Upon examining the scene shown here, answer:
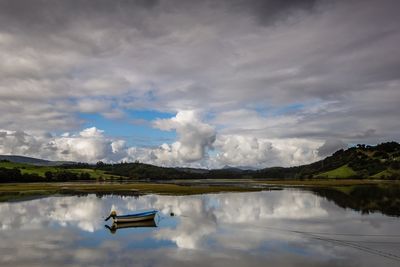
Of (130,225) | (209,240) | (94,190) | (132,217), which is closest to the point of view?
(209,240)

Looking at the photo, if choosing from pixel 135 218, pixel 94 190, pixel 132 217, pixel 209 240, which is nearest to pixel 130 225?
pixel 132 217

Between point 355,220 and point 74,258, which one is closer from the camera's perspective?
point 74,258

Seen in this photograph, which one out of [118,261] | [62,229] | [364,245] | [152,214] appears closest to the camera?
[118,261]

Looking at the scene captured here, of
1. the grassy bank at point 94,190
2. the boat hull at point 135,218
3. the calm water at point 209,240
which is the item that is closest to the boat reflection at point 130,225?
the boat hull at point 135,218

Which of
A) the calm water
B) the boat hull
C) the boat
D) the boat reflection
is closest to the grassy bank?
the calm water

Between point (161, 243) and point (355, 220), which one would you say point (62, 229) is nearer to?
point (161, 243)

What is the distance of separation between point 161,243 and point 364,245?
18.6 meters

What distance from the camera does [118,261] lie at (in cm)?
3075

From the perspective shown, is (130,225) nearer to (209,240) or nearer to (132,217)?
(132,217)

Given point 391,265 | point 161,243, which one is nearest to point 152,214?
point 161,243

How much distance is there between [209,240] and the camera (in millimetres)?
38750

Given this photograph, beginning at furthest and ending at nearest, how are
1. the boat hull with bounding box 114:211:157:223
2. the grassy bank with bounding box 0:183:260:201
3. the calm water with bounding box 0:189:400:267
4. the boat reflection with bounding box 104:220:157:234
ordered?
the grassy bank with bounding box 0:183:260:201, the boat hull with bounding box 114:211:157:223, the boat reflection with bounding box 104:220:157:234, the calm water with bounding box 0:189:400:267

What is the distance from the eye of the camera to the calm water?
30.9 m

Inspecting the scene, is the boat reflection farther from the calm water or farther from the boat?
the calm water
